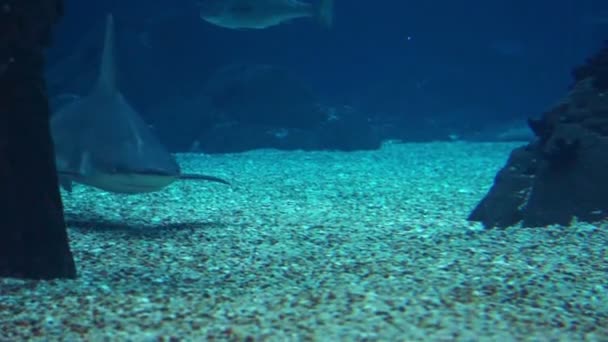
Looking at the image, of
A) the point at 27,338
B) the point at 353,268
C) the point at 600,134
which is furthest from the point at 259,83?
the point at 27,338

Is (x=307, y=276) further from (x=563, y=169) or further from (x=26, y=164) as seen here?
(x=563, y=169)

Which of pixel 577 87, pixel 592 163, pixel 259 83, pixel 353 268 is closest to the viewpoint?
pixel 353 268

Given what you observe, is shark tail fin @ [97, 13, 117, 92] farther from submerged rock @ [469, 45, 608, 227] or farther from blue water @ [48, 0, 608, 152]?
blue water @ [48, 0, 608, 152]

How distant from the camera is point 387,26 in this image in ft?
97.5

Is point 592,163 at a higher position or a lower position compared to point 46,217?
higher

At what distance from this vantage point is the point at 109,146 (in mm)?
5582

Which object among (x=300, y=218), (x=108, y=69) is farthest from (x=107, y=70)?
(x=300, y=218)

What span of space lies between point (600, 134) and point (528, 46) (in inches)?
871

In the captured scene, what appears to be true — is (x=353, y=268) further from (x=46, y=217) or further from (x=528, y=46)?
(x=528, y=46)

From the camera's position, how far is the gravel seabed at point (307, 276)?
3.09 meters

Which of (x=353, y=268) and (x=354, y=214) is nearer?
(x=353, y=268)

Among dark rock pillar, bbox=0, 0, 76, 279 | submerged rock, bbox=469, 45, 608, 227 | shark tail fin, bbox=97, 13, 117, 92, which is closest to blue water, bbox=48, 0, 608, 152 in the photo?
shark tail fin, bbox=97, 13, 117, 92

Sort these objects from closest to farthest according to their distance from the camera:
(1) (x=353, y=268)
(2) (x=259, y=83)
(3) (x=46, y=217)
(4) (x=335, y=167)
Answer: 1. (3) (x=46, y=217)
2. (1) (x=353, y=268)
3. (4) (x=335, y=167)
4. (2) (x=259, y=83)

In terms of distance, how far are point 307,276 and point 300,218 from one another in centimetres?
263
